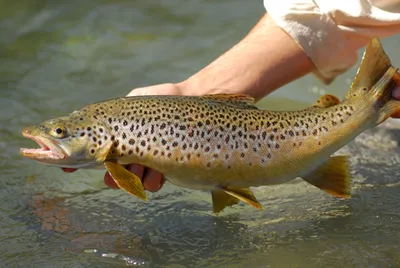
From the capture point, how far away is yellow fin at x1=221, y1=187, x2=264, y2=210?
124 inches

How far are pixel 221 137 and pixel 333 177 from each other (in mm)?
556

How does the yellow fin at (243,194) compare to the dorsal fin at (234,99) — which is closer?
the yellow fin at (243,194)

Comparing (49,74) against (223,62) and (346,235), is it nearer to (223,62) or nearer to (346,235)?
(223,62)

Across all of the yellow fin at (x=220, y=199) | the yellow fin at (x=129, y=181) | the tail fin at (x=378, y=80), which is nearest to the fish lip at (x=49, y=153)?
the yellow fin at (x=129, y=181)

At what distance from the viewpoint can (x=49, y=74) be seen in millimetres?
6215

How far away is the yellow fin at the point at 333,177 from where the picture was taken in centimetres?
335

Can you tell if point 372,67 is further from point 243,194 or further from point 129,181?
point 129,181

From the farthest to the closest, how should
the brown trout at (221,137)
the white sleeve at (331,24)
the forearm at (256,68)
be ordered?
1. the forearm at (256,68)
2. the white sleeve at (331,24)
3. the brown trout at (221,137)

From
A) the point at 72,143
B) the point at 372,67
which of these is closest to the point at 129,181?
the point at 72,143

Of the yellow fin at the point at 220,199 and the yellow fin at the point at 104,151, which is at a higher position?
the yellow fin at the point at 104,151

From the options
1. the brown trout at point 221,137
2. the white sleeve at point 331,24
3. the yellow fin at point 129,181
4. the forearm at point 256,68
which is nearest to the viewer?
the yellow fin at point 129,181

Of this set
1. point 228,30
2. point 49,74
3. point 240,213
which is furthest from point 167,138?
point 228,30

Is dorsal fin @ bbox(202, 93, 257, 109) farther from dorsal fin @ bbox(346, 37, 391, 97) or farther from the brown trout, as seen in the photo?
dorsal fin @ bbox(346, 37, 391, 97)

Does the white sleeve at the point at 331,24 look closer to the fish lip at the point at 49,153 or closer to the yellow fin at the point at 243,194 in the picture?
the yellow fin at the point at 243,194
